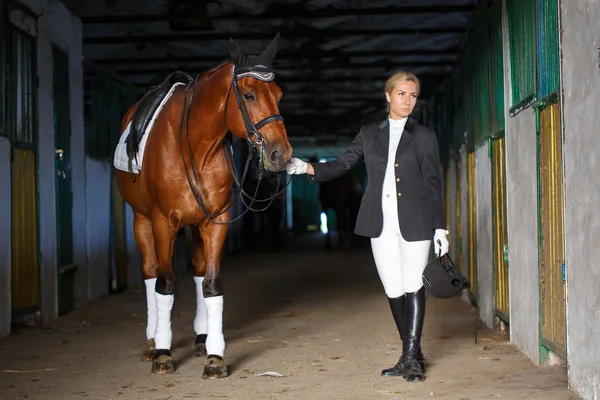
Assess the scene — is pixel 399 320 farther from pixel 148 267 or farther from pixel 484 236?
pixel 484 236

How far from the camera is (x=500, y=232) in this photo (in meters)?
6.76

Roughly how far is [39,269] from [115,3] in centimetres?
298

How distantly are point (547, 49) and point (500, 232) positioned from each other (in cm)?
210

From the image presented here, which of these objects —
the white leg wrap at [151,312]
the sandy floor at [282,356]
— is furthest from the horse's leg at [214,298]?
the white leg wrap at [151,312]

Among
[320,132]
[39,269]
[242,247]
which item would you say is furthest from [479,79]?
[242,247]

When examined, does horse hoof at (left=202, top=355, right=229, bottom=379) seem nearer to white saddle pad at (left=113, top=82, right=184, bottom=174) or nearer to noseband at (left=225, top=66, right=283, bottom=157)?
noseband at (left=225, top=66, right=283, bottom=157)

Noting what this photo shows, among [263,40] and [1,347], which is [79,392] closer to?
[1,347]

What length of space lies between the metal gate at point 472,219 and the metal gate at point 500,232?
150cm

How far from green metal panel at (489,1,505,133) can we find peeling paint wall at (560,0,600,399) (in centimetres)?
220

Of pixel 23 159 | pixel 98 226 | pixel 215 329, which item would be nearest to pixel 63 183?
pixel 23 159

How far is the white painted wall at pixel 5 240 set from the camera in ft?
22.6

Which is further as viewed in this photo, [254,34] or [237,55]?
[254,34]

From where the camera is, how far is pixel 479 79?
7988mm

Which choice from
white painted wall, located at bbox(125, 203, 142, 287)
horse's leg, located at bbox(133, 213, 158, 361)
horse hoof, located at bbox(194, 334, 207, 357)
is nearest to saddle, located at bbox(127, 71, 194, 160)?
horse's leg, located at bbox(133, 213, 158, 361)
